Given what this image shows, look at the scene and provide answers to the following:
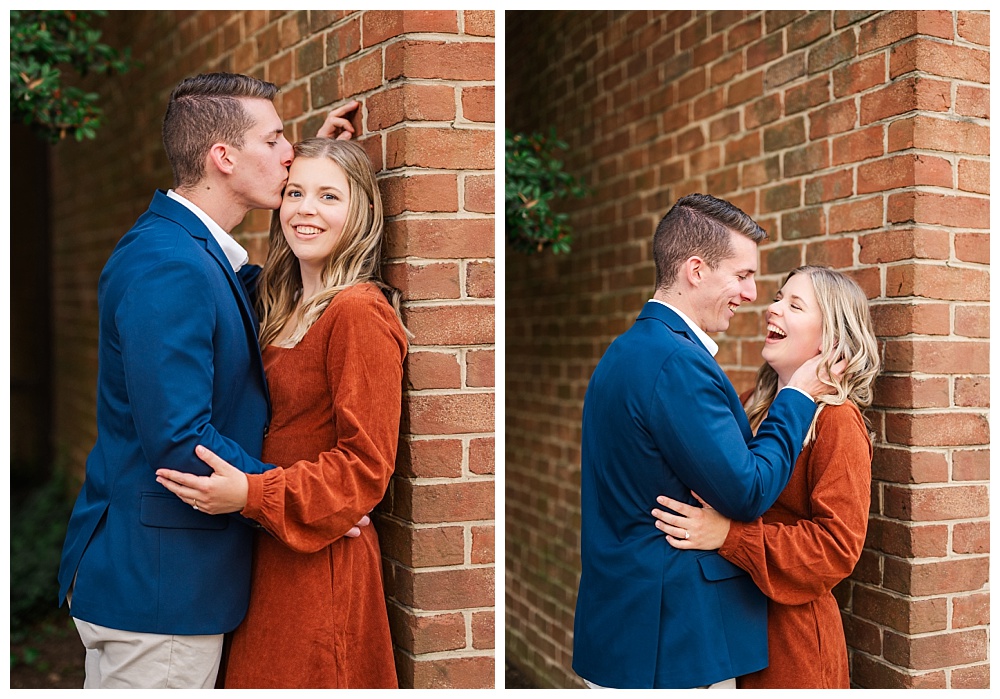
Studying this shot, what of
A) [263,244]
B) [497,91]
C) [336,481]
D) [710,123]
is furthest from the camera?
[710,123]

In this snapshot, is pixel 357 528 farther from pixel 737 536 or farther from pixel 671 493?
pixel 737 536

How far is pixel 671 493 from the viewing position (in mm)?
2457

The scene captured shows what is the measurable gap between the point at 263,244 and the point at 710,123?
2.00m

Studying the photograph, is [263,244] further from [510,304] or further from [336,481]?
[510,304]

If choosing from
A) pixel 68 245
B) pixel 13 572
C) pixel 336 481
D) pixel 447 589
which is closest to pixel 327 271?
pixel 336 481

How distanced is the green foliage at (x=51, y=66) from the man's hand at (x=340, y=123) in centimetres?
192

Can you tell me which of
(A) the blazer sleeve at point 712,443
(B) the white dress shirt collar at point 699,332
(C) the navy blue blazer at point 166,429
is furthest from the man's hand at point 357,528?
(B) the white dress shirt collar at point 699,332

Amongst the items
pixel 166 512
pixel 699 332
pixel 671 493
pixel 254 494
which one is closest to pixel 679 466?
pixel 671 493

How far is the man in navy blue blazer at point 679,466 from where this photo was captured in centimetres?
236

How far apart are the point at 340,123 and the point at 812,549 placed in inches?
77.7

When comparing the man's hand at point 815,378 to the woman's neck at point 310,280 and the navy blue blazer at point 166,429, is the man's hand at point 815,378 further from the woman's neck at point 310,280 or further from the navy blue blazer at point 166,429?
the navy blue blazer at point 166,429

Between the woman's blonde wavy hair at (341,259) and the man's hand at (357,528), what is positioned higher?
the woman's blonde wavy hair at (341,259)

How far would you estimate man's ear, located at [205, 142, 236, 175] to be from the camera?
2.55 meters

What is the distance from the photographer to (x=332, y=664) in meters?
2.43
